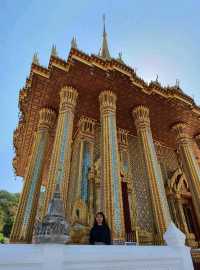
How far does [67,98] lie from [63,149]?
100 inches

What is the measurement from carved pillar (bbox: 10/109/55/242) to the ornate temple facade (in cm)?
3

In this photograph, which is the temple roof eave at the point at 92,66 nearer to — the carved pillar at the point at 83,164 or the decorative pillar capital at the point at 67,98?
the decorative pillar capital at the point at 67,98

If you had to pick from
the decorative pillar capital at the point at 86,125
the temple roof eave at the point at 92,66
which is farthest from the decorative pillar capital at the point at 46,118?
the decorative pillar capital at the point at 86,125

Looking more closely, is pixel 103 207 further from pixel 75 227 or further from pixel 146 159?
pixel 146 159

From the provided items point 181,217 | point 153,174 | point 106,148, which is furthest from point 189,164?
point 106,148

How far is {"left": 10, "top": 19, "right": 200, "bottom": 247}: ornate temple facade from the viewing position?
6.98 meters

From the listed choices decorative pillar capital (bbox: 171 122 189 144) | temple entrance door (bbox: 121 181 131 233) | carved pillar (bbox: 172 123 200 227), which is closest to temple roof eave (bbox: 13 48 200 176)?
decorative pillar capital (bbox: 171 122 189 144)

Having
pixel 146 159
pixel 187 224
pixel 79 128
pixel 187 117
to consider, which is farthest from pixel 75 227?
pixel 187 117

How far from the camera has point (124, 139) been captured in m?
11.2

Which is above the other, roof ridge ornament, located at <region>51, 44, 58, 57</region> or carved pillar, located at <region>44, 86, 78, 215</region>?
roof ridge ornament, located at <region>51, 44, 58, 57</region>

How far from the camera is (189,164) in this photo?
989 cm

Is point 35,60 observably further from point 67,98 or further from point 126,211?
point 126,211

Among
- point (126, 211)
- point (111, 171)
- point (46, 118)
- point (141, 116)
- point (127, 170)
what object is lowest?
point (126, 211)

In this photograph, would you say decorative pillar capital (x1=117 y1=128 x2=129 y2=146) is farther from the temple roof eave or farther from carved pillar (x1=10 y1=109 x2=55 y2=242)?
carved pillar (x1=10 y1=109 x2=55 y2=242)
